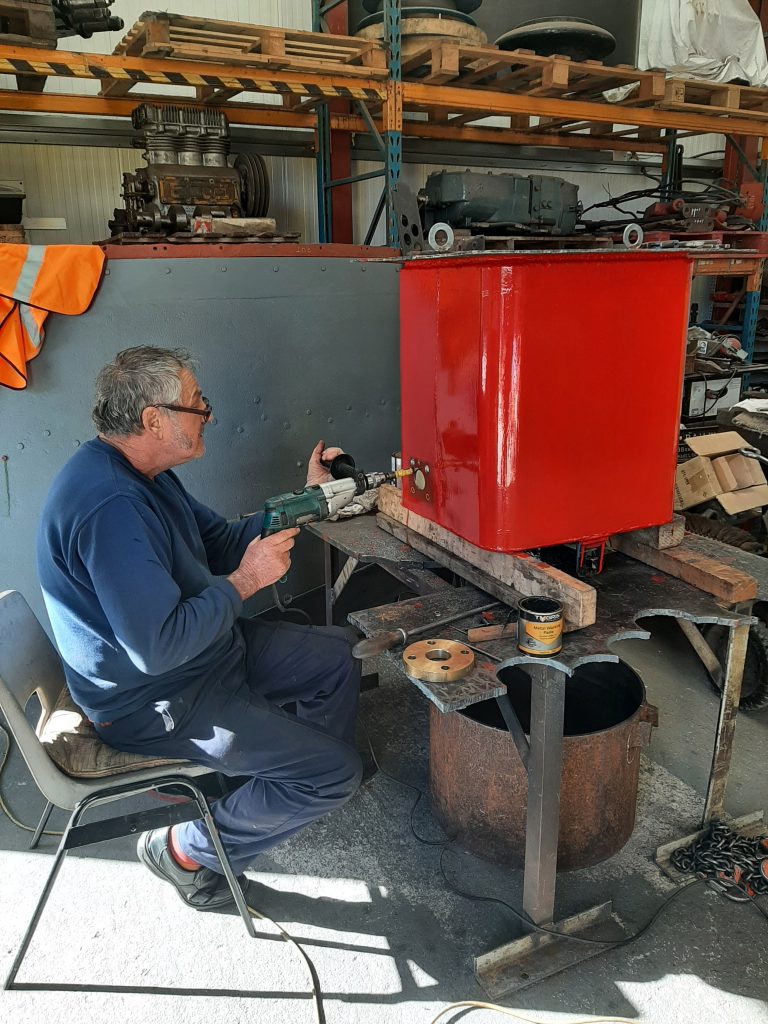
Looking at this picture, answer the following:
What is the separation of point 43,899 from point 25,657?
1.88 feet

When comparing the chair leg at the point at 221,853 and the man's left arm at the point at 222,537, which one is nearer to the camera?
the chair leg at the point at 221,853

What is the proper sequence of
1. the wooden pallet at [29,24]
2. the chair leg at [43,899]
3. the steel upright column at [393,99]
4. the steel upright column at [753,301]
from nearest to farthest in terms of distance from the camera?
the chair leg at [43,899] < the wooden pallet at [29,24] < the steel upright column at [393,99] < the steel upright column at [753,301]

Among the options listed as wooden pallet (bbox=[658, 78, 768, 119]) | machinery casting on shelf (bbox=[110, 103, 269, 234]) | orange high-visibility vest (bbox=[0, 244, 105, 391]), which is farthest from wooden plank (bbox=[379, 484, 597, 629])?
wooden pallet (bbox=[658, 78, 768, 119])

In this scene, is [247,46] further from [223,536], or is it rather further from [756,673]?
[756,673]

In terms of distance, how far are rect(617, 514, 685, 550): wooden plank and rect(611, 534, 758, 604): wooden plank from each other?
1cm

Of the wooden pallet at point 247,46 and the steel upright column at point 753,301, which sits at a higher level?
the wooden pallet at point 247,46

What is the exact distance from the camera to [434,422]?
2.06 m

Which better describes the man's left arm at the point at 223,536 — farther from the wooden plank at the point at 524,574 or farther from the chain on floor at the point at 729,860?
the chain on floor at the point at 729,860

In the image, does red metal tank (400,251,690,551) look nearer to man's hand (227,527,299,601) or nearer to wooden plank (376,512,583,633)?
wooden plank (376,512,583,633)

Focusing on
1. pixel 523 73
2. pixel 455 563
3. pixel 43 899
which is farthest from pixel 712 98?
pixel 43 899

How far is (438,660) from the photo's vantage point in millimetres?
1756

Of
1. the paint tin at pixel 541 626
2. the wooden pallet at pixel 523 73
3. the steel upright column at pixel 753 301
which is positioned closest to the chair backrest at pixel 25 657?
the paint tin at pixel 541 626

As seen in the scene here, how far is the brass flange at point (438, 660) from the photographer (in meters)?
1.70

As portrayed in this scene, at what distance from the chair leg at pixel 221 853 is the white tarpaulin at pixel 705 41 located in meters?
5.85
